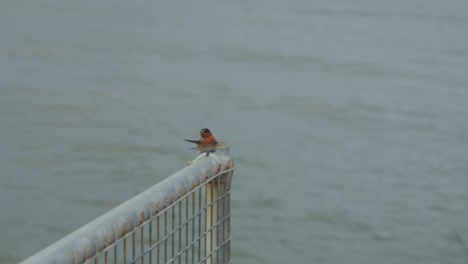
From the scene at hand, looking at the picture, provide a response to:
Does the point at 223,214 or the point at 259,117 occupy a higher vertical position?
the point at 223,214

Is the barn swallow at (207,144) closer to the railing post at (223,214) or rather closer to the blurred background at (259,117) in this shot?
the railing post at (223,214)

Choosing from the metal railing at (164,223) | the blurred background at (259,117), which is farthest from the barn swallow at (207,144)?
the blurred background at (259,117)

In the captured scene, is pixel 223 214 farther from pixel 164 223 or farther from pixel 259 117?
pixel 259 117

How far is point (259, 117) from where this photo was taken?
10898 millimetres

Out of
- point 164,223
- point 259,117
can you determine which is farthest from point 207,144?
point 259,117

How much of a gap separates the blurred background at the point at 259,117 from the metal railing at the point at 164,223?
186 inches

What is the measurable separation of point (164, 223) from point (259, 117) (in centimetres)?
873

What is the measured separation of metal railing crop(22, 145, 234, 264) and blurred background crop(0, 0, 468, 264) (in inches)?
186

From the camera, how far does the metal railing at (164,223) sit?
1.79 metres

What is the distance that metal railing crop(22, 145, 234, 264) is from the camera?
1789 mm

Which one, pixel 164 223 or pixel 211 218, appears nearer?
pixel 164 223

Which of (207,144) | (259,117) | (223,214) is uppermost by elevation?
(207,144)

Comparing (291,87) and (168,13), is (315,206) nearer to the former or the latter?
(291,87)

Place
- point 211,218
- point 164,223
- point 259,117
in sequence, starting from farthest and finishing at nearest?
point 259,117
point 211,218
point 164,223
